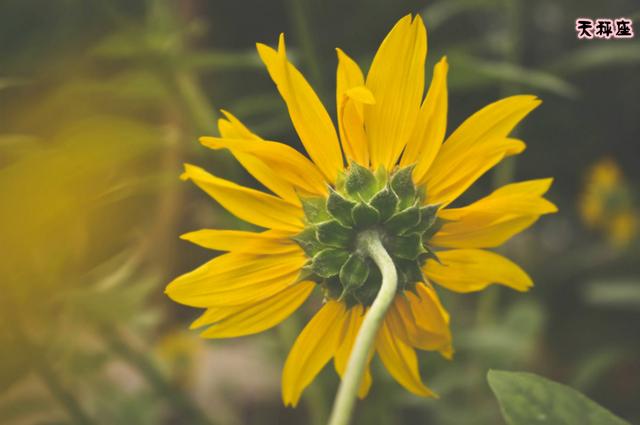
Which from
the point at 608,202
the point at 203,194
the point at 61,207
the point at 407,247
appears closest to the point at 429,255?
the point at 407,247

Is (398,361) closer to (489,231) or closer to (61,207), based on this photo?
(489,231)

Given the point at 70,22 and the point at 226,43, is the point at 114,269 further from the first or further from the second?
the point at 226,43

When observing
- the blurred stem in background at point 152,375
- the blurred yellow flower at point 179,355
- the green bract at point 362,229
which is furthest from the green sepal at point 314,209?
the blurred yellow flower at point 179,355

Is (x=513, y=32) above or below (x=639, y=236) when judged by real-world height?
above

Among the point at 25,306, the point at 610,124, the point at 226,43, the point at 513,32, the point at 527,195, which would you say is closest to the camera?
the point at 527,195

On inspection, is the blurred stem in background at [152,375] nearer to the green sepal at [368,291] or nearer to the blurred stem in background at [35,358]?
the blurred stem in background at [35,358]

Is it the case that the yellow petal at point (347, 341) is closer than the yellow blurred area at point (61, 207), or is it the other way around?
the yellow petal at point (347, 341)

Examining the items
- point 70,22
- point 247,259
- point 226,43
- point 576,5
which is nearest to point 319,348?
point 247,259
